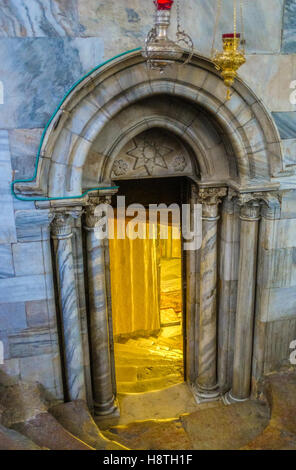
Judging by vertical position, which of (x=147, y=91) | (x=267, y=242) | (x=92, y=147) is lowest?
(x=267, y=242)

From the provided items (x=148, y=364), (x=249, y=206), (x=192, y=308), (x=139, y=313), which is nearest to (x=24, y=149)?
(x=249, y=206)

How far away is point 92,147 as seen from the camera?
5.33m

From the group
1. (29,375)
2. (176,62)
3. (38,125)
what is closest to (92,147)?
(38,125)

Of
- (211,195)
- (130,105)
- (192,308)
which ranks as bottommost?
(192,308)

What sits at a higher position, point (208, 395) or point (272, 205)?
point (272, 205)

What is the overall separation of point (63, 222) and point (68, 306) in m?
0.96

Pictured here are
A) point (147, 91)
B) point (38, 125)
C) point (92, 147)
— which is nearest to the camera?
point (38, 125)

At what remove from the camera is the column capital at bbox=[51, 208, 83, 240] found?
499 cm

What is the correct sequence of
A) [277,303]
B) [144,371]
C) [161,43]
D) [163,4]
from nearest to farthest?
[163,4] → [161,43] → [277,303] → [144,371]

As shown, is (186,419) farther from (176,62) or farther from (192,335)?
(176,62)

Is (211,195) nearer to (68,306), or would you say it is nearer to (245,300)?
(245,300)

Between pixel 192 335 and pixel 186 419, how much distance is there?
1562 millimetres

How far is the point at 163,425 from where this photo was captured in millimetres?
5414

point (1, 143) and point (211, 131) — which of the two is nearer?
point (1, 143)
